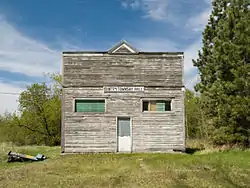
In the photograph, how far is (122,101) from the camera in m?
18.9

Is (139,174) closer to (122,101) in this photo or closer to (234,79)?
(122,101)

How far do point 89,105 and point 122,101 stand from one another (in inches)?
88.6

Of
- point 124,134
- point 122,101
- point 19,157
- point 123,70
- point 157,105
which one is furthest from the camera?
point 123,70

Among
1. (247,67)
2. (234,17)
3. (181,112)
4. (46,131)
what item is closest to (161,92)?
(181,112)

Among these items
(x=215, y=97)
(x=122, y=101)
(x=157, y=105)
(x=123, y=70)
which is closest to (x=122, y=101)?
(x=122, y=101)

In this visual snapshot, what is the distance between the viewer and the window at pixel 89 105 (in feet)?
61.9

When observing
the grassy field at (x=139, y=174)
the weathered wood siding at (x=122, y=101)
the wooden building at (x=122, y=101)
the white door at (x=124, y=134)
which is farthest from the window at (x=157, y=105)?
the grassy field at (x=139, y=174)

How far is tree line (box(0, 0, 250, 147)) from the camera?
1725cm

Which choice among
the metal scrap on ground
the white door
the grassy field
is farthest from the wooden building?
the grassy field

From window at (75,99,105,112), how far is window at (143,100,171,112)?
9.61 feet

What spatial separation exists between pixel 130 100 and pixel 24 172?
348 inches

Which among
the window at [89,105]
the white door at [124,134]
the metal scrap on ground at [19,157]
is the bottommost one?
the metal scrap on ground at [19,157]

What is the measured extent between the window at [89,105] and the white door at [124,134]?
1.50m

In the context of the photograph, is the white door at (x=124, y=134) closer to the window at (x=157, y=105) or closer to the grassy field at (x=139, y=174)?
the window at (x=157, y=105)
